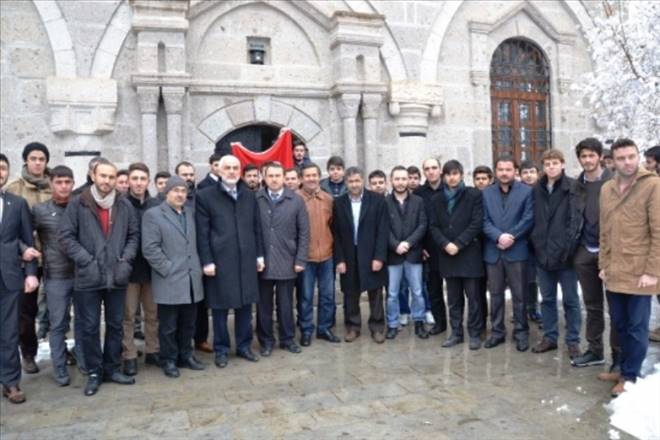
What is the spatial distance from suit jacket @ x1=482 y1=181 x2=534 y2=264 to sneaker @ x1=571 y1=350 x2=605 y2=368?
3.12 feet

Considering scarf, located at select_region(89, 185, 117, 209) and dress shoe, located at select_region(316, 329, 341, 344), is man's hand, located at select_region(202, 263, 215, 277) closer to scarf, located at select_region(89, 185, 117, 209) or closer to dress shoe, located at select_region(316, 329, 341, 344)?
scarf, located at select_region(89, 185, 117, 209)

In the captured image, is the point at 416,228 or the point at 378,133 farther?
the point at 378,133

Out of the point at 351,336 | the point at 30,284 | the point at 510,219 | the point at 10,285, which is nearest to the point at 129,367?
the point at 30,284

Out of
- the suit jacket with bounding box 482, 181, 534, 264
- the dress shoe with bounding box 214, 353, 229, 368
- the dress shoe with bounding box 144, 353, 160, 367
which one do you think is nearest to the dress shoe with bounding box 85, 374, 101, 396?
the dress shoe with bounding box 144, 353, 160, 367

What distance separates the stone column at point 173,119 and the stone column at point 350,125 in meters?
2.31

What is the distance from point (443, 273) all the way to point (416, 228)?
0.52 metres

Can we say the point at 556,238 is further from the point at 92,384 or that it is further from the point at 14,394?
the point at 14,394

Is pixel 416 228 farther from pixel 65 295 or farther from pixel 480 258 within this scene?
pixel 65 295

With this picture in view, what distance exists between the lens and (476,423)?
11.8 ft

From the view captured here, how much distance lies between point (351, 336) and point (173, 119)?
12.6 ft

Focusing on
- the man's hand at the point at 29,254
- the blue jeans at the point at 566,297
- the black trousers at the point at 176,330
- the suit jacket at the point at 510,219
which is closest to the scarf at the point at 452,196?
the suit jacket at the point at 510,219

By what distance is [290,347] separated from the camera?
5273 millimetres

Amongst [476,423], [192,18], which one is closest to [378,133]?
[192,18]

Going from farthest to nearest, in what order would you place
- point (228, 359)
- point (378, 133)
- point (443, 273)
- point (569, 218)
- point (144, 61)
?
point (378, 133), point (144, 61), point (443, 273), point (228, 359), point (569, 218)
